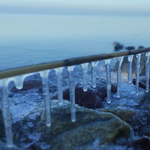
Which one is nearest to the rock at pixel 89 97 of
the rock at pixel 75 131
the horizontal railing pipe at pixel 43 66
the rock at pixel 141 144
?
the rock at pixel 75 131

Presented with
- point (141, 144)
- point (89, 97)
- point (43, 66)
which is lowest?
point (89, 97)

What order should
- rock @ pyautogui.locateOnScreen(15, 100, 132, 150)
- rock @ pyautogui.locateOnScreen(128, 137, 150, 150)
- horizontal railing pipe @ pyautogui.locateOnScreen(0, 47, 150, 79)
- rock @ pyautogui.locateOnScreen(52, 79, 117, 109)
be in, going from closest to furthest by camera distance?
1. horizontal railing pipe @ pyautogui.locateOnScreen(0, 47, 150, 79)
2. rock @ pyautogui.locateOnScreen(128, 137, 150, 150)
3. rock @ pyautogui.locateOnScreen(15, 100, 132, 150)
4. rock @ pyautogui.locateOnScreen(52, 79, 117, 109)

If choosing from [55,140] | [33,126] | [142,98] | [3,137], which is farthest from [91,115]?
[142,98]

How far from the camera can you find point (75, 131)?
301cm

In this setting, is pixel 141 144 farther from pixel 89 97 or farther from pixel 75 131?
pixel 89 97

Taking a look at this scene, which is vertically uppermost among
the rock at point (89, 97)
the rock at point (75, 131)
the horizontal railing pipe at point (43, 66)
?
the horizontal railing pipe at point (43, 66)

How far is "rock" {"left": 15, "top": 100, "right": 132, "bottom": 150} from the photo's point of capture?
9.43 feet

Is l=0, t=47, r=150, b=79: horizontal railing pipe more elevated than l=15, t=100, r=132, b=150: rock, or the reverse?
l=0, t=47, r=150, b=79: horizontal railing pipe

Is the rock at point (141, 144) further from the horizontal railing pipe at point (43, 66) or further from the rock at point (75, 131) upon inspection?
the horizontal railing pipe at point (43, 66)

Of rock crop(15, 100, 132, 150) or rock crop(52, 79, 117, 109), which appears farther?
rock crop(52, 79, 117, 109)

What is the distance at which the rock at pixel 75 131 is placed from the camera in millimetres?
2875

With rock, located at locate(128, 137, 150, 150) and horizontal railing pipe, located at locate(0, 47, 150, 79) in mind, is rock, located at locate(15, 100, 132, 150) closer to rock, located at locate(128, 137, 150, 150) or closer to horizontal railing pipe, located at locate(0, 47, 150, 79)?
rock, located at locate(128, 137, 150, 150)

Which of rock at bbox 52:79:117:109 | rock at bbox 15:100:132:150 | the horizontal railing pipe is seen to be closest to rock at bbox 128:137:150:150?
rock at bbox 15:100:132:150

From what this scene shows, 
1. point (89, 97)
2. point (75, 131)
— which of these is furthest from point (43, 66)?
point (89, 97)
